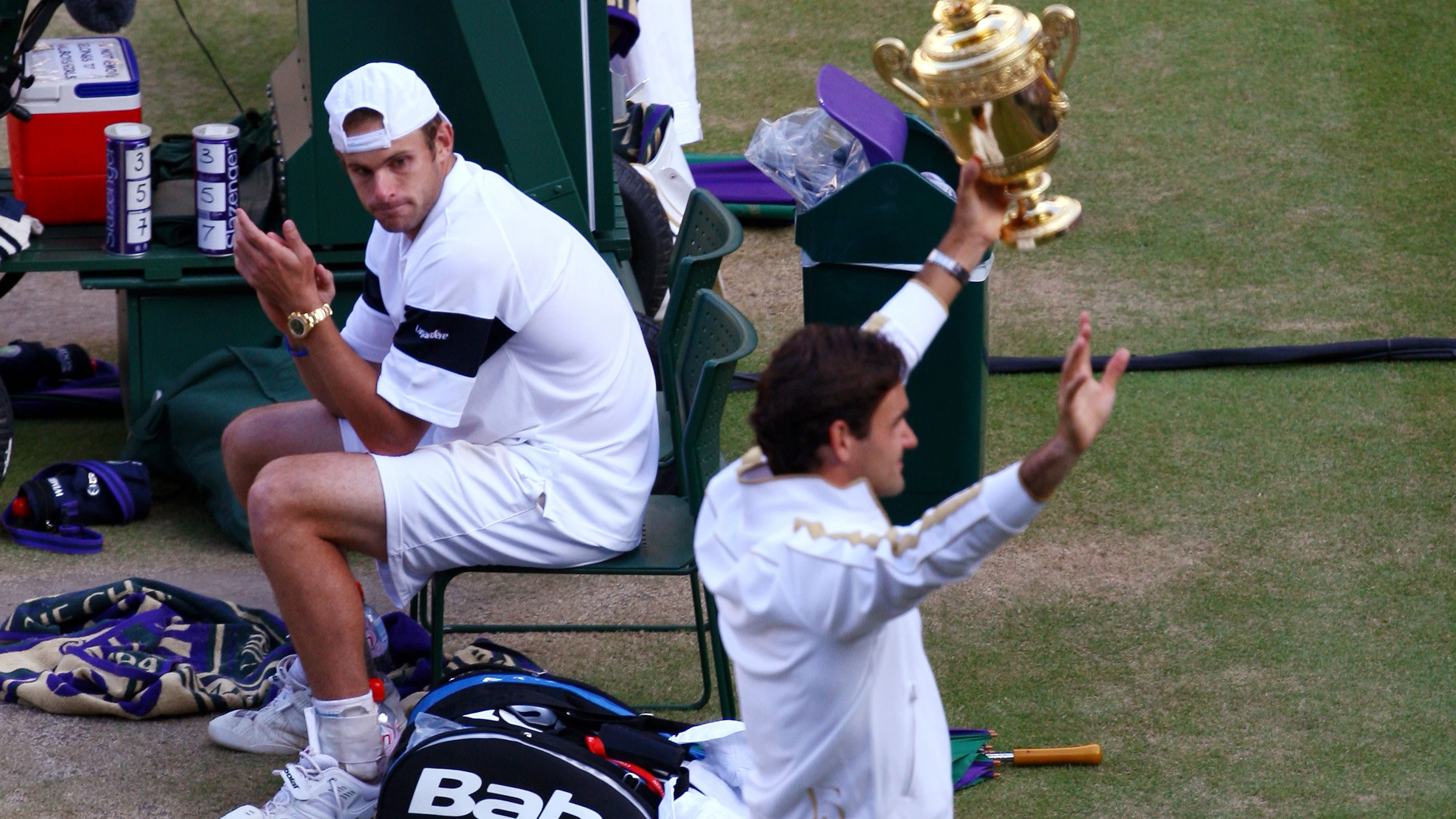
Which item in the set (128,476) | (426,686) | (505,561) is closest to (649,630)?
(426,686)

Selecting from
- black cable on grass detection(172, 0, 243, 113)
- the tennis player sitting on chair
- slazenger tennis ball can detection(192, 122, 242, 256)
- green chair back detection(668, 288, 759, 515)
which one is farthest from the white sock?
black cable on grass detection(172, 0, 243, 113)

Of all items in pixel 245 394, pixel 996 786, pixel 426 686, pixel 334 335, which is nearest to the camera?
pixel 334 335

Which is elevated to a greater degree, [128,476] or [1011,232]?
[1011,232]

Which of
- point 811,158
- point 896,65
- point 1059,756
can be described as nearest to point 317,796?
point 1059,756

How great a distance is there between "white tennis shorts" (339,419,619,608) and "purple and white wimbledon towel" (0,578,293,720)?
0.70 m

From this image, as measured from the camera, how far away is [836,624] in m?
1.76

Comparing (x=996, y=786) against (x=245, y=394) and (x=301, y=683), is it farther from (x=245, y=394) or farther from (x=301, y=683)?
(x=245, y=394)

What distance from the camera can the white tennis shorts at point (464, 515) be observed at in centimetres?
293

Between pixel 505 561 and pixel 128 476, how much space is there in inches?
69.9

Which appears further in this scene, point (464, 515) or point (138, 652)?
point (138, 652)

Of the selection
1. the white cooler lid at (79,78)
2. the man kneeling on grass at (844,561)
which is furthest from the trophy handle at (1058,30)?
the white cooler lid at (79,78)

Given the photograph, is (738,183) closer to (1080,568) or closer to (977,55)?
(1080,568)

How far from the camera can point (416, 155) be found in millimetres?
2914

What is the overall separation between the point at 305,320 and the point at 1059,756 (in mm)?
1733
